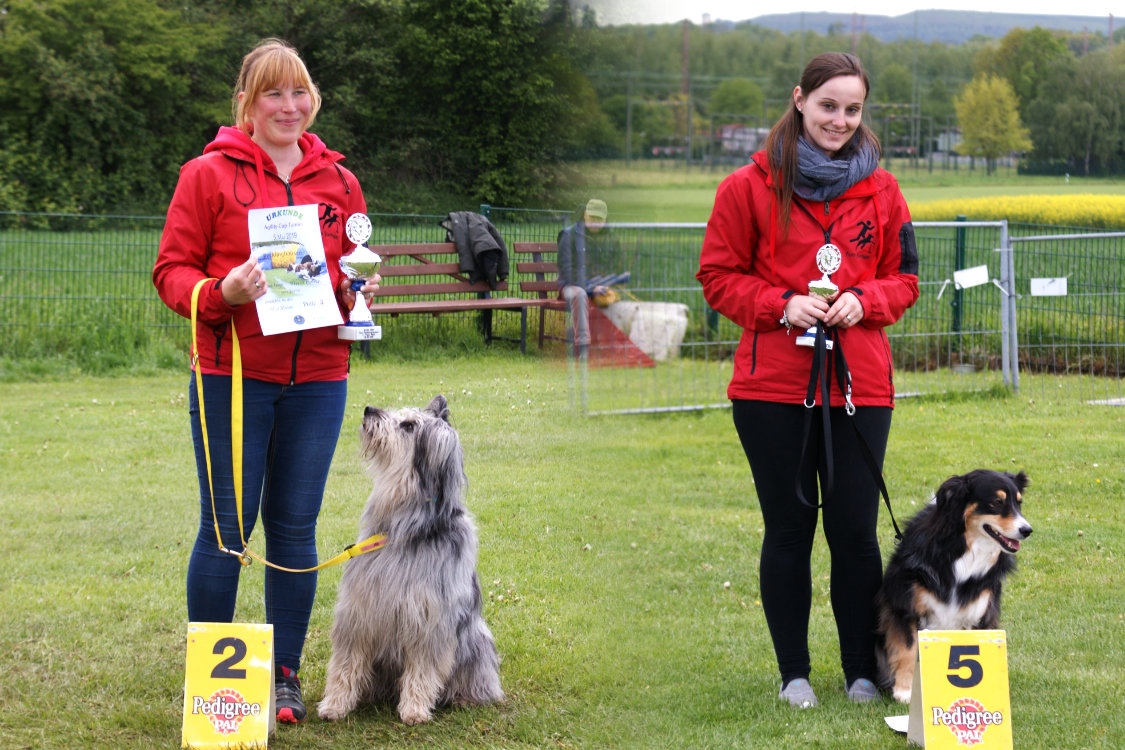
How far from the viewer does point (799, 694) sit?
2.91 meters

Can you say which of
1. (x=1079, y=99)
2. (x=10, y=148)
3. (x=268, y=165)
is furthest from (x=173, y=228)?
(x=10, y=148)

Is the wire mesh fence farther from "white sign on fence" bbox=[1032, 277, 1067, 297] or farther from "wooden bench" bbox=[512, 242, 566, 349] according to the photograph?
"wooden bench" bbox=[512, 242, 566, 349]

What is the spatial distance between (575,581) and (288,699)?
143 cm

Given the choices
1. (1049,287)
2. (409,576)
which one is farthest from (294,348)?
(1049,287)

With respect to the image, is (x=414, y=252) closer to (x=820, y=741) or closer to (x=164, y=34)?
(x=820, y=741)

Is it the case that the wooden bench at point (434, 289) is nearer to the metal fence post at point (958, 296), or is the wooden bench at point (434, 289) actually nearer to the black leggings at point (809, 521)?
the black leggings at point (809, 521)

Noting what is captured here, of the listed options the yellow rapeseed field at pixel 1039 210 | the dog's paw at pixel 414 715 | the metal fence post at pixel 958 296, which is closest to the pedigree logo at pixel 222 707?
the dog's paw at pixel 414 715

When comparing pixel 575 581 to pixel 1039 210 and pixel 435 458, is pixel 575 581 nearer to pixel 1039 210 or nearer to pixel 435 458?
pixel 435 458

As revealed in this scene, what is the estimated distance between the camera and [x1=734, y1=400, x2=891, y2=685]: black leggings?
2699 mm

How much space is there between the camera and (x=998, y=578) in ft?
10.00

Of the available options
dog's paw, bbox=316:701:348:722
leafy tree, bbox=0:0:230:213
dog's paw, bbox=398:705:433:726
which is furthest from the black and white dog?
leafy tree, bbox=0:0:230:213

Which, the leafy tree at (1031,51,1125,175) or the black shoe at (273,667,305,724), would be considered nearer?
the black shoe at (273,667,305,724)

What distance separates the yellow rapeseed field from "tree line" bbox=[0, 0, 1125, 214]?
2.66ft

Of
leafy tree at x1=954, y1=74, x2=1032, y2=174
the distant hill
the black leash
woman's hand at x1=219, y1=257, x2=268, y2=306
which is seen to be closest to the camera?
woman's hand at x1=219, y1=257, x2=268, y2=306
